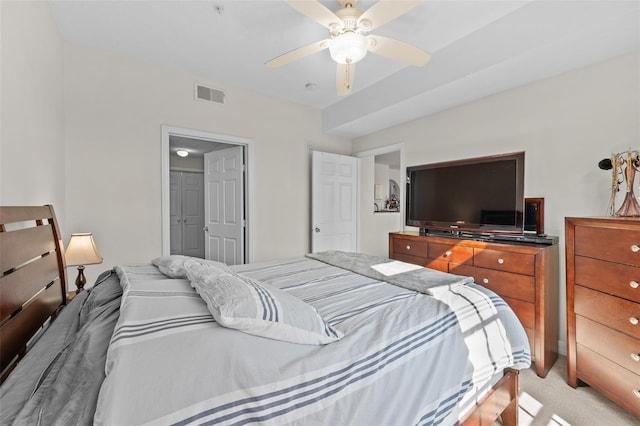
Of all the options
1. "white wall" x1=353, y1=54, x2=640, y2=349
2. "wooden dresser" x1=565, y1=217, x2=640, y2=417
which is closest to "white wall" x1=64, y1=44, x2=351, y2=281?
"white wall" x1=353, y1=54, x2=640, y2=349

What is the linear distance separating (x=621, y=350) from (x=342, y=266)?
1685 mm

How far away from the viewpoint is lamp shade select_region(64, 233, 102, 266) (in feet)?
6.72

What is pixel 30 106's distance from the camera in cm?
160

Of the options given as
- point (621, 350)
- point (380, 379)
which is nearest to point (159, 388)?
point (380, 379)

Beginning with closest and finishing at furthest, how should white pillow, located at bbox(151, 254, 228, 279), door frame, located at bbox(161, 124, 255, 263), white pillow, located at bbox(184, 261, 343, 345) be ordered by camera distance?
white pillow, located at bbox(184, 261, 343, 345)
white pillow, located at bbox(151, 254, 228, 279)
door frame, located at bbox(161, 124, 255, 263)

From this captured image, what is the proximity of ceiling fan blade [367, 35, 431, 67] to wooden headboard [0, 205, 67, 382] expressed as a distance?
2135mm

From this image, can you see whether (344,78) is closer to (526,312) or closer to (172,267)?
(172,267)

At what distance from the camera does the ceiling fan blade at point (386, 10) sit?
5.18ft

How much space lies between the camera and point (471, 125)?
2.99 metres

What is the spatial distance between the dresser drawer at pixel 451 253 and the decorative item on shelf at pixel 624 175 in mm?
975

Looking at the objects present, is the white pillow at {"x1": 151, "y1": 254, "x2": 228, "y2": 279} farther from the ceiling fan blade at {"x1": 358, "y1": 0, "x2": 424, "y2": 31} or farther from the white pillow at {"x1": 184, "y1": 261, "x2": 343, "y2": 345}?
the ceiling fan blade at {"x1": 358, "y1": 0, "x2": 424, "y2": 31}

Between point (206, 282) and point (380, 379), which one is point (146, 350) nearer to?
point (206, 282)

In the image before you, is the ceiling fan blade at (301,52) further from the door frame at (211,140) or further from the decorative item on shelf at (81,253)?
the decorative item on shelf at (81,253)

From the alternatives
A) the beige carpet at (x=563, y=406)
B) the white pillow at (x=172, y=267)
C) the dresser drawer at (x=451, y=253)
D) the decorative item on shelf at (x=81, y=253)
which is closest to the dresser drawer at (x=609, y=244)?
the dresser drawer at (x=451, y=253)
